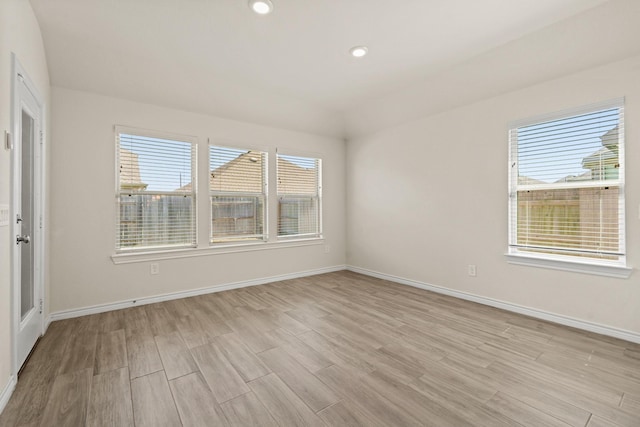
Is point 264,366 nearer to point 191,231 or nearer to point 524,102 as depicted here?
point 191,231

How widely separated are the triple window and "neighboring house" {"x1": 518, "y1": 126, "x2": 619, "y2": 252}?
10.7 feet

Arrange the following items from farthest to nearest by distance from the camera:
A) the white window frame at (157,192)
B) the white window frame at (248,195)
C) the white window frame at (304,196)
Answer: the white window frame at (304,196) < the white window frame at (248,195) < the white window frame at (157,192)

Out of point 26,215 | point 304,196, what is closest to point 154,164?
point 26,215

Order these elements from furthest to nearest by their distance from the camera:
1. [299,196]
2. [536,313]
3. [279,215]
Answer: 1. [299,196]
2. [279,215]
3. [536,313]

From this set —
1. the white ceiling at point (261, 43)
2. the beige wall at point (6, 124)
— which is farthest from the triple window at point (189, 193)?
the beige wall at point (6, 124)

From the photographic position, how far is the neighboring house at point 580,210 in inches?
104

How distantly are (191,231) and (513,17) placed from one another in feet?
13.7

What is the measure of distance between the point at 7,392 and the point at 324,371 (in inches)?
77.7

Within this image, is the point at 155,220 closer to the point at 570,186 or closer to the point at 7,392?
the point at 7,392

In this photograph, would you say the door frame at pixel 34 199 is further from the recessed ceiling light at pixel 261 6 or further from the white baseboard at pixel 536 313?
the white baseboard at pixel 536 313

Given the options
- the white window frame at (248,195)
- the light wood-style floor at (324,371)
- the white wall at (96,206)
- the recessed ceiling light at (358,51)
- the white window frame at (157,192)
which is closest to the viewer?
the light wood-style floor at (324,371)

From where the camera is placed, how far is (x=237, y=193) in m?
4.29

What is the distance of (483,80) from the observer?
320cm

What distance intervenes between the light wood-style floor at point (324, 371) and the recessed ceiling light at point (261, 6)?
2802 millimetres
